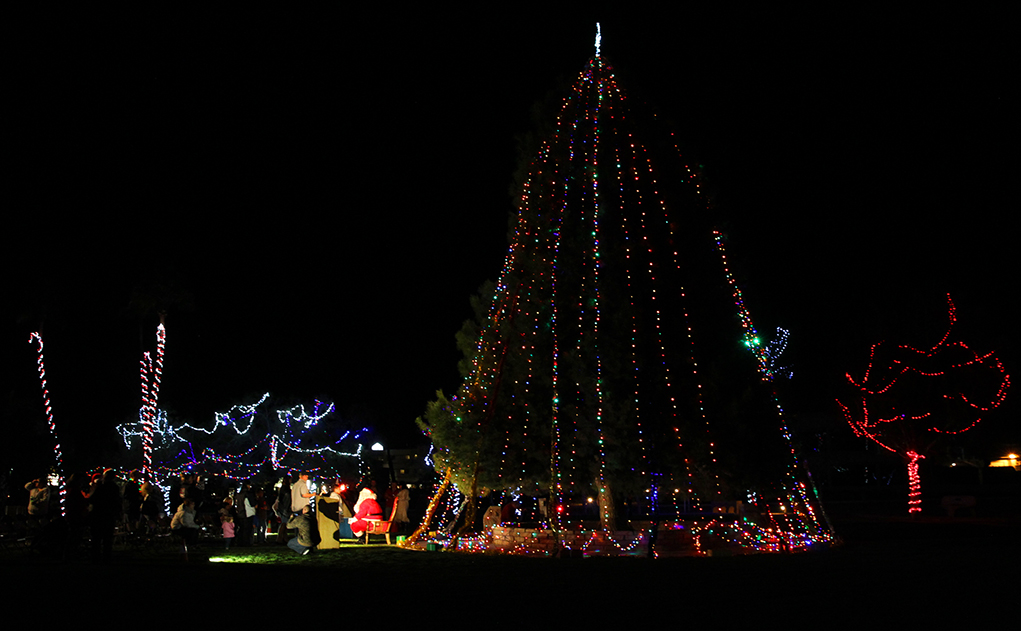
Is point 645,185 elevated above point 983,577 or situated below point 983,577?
above

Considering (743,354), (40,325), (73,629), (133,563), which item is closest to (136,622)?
(73,629)

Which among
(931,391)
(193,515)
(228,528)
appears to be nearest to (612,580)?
(193,515)

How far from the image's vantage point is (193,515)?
658 inches

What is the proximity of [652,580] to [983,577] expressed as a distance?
3774 millimetres

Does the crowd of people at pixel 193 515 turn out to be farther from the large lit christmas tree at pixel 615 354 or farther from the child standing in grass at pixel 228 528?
the large lit christmas tree at pixel 615 354

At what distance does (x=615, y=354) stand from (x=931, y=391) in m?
21.7

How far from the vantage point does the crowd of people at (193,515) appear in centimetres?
1477

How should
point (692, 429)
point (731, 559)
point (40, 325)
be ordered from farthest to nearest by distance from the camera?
point (40, 325) → point (692, 429) → point (731, 559)

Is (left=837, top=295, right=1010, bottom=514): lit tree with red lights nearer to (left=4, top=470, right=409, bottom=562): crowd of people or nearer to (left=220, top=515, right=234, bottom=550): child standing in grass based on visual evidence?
(left=4, top=470, right=409, bottom=562): crowd of people

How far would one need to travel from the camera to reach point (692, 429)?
15148 millimetres

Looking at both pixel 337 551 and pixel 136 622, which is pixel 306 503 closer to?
pixel 337 551

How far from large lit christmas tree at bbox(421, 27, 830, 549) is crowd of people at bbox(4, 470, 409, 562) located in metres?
2.71

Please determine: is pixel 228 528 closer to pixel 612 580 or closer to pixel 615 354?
pixel 615 354

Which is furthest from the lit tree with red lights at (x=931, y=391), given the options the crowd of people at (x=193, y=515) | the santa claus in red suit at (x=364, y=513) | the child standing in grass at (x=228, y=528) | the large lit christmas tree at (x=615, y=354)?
the child standing in grass at (x=228, y=528)
